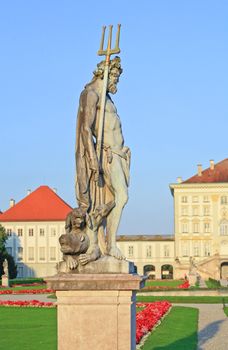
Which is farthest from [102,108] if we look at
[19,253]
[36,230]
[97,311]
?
[19,253]

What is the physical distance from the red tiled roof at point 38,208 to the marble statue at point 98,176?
76729 millimetres

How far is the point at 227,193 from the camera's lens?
84312 millimetres

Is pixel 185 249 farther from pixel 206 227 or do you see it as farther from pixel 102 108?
pixel 102 108

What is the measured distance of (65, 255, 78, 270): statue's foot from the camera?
285 inches

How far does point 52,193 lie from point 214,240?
63.4 feet

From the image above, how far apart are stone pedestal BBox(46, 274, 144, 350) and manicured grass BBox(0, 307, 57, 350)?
6710 millimetres

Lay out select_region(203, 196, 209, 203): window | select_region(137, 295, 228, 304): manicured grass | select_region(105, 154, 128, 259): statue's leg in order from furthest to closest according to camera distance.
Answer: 1. select_region(203, 196, 209, 203): window
2. select_region(137, 295, 228, 304): manicured grass
3. select_region(105, 154, 128, 259): statue's leg

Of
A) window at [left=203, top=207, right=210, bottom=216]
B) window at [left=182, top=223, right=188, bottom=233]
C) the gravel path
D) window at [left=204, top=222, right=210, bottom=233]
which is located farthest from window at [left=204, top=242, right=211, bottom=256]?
the gravel path

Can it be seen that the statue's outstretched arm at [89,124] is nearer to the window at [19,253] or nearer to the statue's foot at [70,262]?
the statue's foot at [70,262]

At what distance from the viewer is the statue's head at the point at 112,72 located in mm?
7768

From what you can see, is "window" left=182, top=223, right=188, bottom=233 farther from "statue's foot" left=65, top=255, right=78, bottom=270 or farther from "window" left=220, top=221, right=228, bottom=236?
"statue's foot" left=65, top=255, right=78, bottom=270

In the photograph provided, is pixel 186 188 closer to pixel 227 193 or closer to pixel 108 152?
pixel 227 193

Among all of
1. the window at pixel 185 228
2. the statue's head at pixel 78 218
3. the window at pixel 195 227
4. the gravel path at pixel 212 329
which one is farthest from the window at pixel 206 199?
the statue's head at pixel 78 218

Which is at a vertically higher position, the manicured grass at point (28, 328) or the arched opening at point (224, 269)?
the arched opening at point (224, 269)
